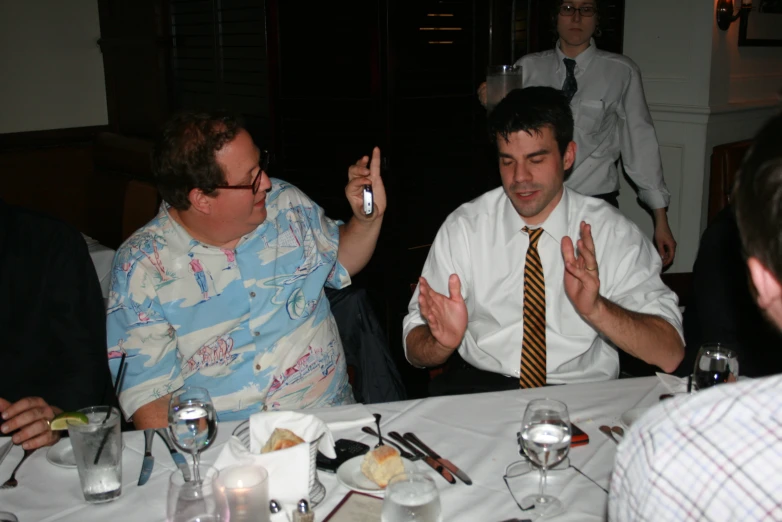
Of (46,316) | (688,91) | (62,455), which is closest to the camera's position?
(62,455)

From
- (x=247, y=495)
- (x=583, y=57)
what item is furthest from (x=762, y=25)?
(x=247, y=495)

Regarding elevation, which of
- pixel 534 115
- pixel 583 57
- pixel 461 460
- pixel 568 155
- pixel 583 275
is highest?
pixel 583 57

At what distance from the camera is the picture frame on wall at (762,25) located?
4.43 m

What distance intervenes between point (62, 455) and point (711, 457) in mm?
1269

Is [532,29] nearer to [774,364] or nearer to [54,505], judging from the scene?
[774,364]

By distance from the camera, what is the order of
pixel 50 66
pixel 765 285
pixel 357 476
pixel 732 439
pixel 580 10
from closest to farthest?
1. pixel 732 439
2. pixel 765 285
3. pixel 357 476
4. pixel 580 10
5. pixel 50 66

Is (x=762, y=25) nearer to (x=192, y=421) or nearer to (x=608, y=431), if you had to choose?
(x=608, y=431)

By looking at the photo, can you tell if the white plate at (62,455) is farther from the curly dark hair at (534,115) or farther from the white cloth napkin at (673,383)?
the curly dark hair at (534,115)

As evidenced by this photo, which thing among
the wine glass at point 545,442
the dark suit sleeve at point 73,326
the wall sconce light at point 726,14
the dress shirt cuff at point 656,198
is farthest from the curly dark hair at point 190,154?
the wall sconce light at point 726,14

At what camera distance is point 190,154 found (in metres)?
1.98

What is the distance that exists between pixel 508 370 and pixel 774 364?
0.75 metres

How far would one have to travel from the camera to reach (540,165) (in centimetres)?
219

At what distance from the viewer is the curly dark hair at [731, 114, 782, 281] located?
30.6 inches

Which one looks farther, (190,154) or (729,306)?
(729,306)
